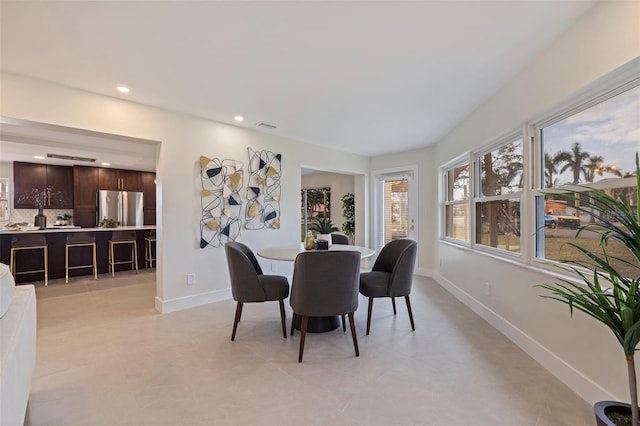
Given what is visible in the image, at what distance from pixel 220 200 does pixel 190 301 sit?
51.2 inches

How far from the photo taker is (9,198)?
19.6 feet

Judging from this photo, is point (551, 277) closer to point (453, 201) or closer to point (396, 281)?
point (396, 281)

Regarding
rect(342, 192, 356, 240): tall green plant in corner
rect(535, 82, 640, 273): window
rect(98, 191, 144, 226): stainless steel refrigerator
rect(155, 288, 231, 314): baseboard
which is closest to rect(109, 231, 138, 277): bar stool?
rect(98, 191, 144, 226): stainless steel refrigerator

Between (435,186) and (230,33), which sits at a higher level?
(230,33)

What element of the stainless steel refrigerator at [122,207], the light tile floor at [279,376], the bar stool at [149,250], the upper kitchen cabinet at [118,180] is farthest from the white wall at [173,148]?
the upper kitchen cabinet at [118,180]

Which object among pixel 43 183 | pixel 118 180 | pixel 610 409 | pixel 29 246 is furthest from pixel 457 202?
pixel 43 183

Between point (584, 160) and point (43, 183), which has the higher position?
point (43, 183)

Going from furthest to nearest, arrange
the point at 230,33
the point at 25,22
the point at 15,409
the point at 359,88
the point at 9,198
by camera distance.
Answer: the point at 9,198 < the point at 359,88 < the point at 230,33 < the point at 25,22 < the point at 15,409

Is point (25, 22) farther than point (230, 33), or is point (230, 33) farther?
point (230, 33)

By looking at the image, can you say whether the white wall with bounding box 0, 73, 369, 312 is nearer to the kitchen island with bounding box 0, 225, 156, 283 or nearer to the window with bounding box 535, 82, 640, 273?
the kitchen island with bounding box 0, 225, 156, 283

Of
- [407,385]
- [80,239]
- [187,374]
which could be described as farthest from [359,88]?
[80,239]

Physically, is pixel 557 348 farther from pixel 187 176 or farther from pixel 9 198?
pixel 9 198

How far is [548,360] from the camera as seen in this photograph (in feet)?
6.91

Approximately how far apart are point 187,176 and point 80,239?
10.9 feet
